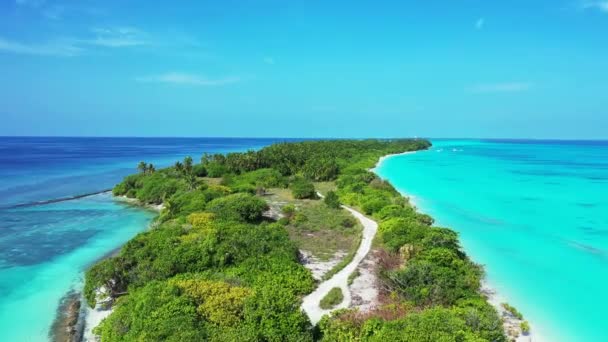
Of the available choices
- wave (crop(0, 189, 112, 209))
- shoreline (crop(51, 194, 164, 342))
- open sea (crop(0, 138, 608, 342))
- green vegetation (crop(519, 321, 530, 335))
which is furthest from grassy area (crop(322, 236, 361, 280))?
wave (crop(0, 189, 112, 209))

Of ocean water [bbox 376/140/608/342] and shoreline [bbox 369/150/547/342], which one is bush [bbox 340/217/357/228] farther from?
shoreline [bbox 369/150/547/342]

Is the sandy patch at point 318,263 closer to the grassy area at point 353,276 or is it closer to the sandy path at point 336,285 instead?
the sandy path at point 336,285

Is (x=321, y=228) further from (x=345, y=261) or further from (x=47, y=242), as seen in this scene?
(x=47, y=242)

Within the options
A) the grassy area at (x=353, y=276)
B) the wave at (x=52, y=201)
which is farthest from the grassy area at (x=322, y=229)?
the wave at (x=52, y=201)

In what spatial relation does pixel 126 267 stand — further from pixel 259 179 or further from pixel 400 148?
pixel 400 148

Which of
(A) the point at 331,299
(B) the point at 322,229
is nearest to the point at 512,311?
(A) the point at 331,299

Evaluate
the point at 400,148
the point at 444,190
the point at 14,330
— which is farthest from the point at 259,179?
the point at 400,148
